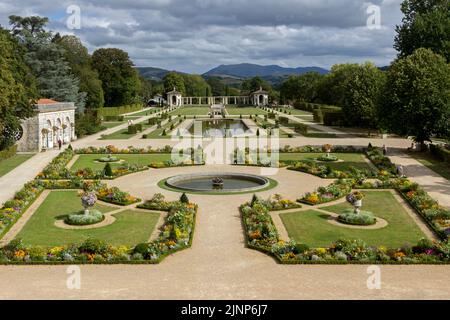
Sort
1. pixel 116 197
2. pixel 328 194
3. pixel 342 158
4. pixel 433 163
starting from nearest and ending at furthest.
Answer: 1. pixel 116 197
2. pixel 328 194
3. pixel 433 163
4. pixel 342 158

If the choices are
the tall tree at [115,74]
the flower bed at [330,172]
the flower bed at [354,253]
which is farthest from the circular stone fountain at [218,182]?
the tall tree at [115,74]

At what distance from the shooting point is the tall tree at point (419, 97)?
45781mm

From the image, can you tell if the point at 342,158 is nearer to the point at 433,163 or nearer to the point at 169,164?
the point at 433,163

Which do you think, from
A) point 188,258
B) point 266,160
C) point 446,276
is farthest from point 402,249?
point 266,160

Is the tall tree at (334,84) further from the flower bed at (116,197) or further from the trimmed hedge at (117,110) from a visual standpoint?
the flower bed at (116,197)

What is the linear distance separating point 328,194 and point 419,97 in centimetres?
2182

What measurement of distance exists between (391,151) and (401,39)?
18.7 meters

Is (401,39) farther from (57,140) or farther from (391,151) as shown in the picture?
(57,140)

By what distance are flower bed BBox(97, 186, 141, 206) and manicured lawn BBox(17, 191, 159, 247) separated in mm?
859

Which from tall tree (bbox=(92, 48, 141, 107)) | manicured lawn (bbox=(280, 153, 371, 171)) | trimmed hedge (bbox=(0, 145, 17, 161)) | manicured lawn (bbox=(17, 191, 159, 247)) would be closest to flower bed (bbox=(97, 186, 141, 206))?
manicured lawn (bbox=(17, 191, 159, 247))

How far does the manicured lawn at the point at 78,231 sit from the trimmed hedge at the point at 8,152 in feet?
61.7

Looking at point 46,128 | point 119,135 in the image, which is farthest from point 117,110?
point 46,128

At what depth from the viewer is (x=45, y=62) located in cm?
7112

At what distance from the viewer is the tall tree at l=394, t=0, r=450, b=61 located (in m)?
55.9
